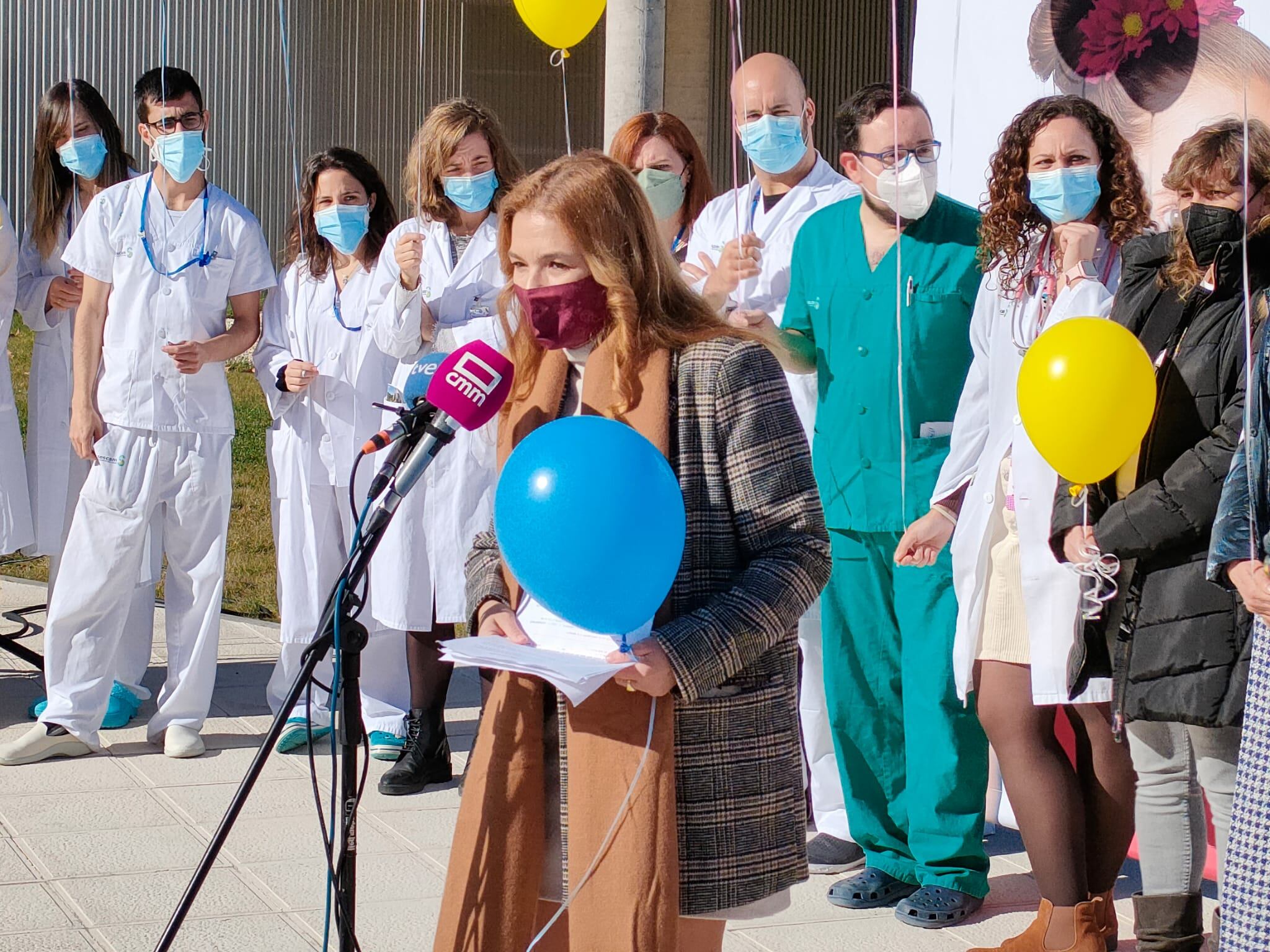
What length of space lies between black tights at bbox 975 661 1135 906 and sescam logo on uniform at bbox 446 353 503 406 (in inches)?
75.7

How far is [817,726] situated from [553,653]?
252cm

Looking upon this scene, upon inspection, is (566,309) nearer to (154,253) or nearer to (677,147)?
(677,147)

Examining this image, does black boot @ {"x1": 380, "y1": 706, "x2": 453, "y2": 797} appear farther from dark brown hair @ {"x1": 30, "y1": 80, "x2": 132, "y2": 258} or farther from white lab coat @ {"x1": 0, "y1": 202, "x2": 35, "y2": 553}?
dark brown hair @ {"x1": 30, "y1": 80, "x2": 132, "y2": 258}

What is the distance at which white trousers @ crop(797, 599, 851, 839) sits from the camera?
4.93 metres

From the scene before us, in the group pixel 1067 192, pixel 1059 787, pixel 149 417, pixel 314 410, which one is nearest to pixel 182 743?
pixel 149 417

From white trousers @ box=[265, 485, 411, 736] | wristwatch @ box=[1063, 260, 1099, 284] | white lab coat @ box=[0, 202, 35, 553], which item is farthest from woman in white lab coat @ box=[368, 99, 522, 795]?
wristwatch @ box=[1063, 260, 1099, 284]

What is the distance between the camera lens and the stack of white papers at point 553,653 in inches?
95.5

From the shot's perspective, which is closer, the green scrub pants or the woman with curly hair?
the woman with curly hair

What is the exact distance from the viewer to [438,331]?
5.40 m

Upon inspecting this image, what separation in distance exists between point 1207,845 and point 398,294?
117 inches

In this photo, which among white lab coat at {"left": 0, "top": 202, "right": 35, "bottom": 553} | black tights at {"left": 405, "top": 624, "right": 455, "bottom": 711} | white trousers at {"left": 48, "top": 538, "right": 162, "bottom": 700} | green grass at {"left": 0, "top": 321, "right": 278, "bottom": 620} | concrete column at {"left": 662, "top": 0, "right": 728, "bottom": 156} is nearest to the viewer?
black tights at {"left": 405, "top": 624, "right": 455, "bottom": 711}

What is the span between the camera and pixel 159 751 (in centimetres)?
578

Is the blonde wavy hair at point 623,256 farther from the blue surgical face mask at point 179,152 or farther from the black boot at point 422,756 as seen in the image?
the blue surgical face mask at point 179,152

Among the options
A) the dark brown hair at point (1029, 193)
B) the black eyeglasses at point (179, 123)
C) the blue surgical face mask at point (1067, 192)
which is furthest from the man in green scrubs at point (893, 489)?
the black eyeglasses at point (179, 123)
